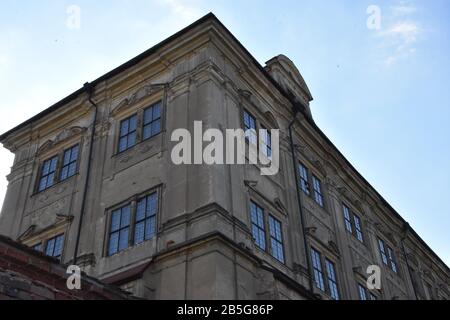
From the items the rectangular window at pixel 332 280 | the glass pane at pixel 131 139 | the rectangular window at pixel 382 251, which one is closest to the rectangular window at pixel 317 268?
the rectangular window at pixel 332 280

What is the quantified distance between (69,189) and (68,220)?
1693 millimetres

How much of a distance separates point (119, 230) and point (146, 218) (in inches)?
43.8

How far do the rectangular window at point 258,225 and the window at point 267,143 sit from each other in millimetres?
3095

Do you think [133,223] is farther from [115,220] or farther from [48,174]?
[48,174]

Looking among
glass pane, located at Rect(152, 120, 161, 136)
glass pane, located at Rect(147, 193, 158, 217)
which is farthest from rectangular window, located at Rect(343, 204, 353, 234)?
glass pane, located at Rect(147, 193, 158, 217)

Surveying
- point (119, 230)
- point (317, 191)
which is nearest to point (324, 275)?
point (317, 191)

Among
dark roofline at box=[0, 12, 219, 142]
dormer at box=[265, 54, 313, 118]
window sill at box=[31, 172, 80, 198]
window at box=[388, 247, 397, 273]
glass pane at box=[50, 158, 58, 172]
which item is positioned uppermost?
dormer at box=[265, 54, 313, 118]

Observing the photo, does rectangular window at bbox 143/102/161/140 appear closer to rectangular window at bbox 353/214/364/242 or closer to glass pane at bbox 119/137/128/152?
glass pane at bbox 119/137/128/152

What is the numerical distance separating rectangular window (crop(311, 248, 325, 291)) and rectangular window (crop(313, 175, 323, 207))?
334cm

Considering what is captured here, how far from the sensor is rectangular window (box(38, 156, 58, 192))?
77.9ft

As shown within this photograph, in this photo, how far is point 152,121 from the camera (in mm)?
21891

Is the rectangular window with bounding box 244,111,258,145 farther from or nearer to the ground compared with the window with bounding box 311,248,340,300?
farther from the ground

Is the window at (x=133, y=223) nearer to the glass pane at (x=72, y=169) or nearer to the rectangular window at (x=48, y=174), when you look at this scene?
the glass pane at (x=72, y=169)
